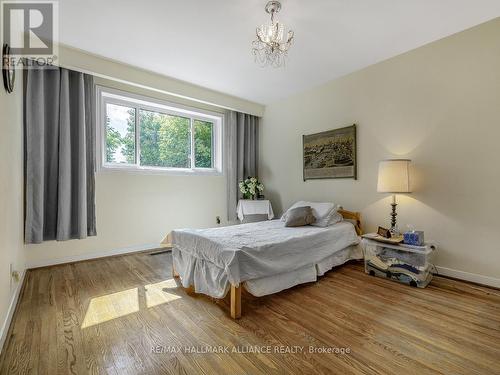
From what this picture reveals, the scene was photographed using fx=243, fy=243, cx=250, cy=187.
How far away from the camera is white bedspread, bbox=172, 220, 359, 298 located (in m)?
1.98

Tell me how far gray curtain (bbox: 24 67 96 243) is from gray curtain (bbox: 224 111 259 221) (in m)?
2.12

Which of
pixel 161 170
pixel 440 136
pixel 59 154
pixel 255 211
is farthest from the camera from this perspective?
pixel 255 211

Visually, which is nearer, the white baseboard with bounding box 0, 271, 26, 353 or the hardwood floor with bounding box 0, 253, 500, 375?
the hardwood floor with bounding box 0, 253, 500, 375

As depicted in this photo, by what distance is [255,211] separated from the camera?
4.23 m

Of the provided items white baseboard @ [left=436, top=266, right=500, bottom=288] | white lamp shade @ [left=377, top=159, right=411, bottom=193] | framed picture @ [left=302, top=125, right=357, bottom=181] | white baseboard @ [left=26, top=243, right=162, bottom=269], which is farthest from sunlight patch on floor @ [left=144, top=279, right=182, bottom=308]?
white baseboard @ [left=436, top=266, right=500, bottom=288]

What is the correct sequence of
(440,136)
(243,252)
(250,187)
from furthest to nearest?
(250,187)
(440,136)
(243,252)

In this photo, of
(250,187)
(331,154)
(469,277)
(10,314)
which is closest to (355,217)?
(331,154)

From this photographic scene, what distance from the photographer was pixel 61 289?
2.36 metres

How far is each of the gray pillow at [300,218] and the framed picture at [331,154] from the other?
0.81m

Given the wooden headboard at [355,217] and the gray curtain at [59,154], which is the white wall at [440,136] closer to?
the wooden headboard at [355,217]

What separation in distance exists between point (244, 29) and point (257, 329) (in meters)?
2.69

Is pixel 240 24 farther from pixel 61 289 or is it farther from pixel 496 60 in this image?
pixel 61 289

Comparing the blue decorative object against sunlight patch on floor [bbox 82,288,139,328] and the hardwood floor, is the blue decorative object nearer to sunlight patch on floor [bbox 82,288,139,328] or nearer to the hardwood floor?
the hardwood floor

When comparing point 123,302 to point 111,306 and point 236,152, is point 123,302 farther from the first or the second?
Answer: point 236,152
